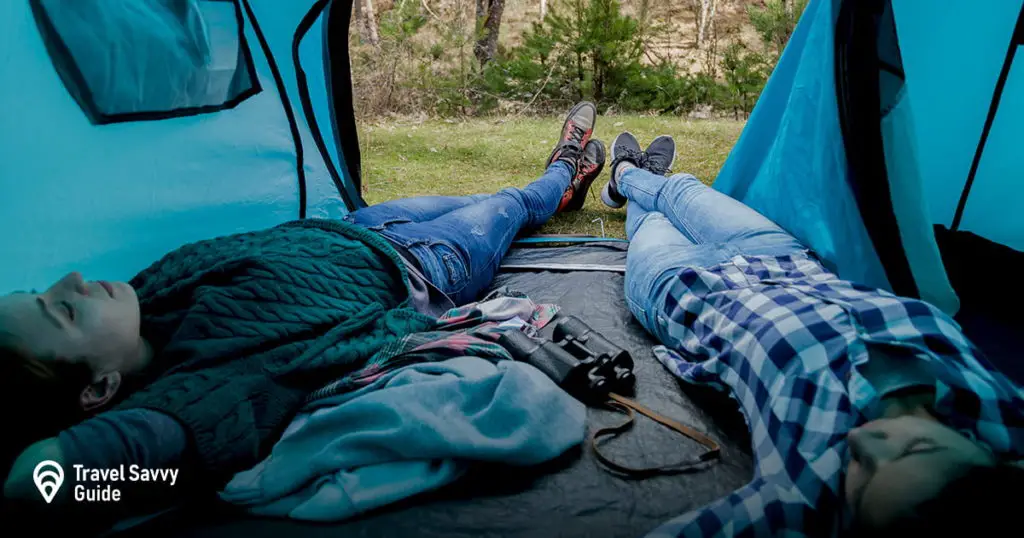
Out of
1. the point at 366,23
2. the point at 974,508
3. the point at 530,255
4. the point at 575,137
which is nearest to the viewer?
the point at 974,508

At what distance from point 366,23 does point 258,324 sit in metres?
4.42

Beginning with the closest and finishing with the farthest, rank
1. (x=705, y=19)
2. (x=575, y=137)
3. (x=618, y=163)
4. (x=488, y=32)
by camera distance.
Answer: (x=618, y=163) → (x=575, y=137) → (x=488, y=32) → (x=705, y=19)

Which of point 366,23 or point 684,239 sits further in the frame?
point 366,23

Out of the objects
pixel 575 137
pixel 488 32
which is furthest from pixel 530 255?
pixel 488 32

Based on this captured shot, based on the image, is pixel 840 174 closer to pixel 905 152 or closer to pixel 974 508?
pixel 905 152

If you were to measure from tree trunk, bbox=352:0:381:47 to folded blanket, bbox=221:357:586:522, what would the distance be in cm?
407

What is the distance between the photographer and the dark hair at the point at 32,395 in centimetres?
98

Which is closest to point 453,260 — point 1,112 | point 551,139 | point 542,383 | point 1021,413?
point 542,383

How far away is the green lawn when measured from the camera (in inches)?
119

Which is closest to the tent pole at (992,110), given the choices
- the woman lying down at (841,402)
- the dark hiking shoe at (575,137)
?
the woman lying down at (841,402)

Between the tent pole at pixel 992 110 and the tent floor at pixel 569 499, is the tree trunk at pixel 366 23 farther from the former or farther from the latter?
the tent floor at pixel 569 499

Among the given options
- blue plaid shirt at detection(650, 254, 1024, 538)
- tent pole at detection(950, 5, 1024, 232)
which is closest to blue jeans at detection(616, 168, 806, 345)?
blue plaid shirt at detection(650, 254, 1024, 538)

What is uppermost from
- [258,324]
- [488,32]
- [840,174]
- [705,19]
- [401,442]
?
[705,19]

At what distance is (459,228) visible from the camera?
1891 mm
